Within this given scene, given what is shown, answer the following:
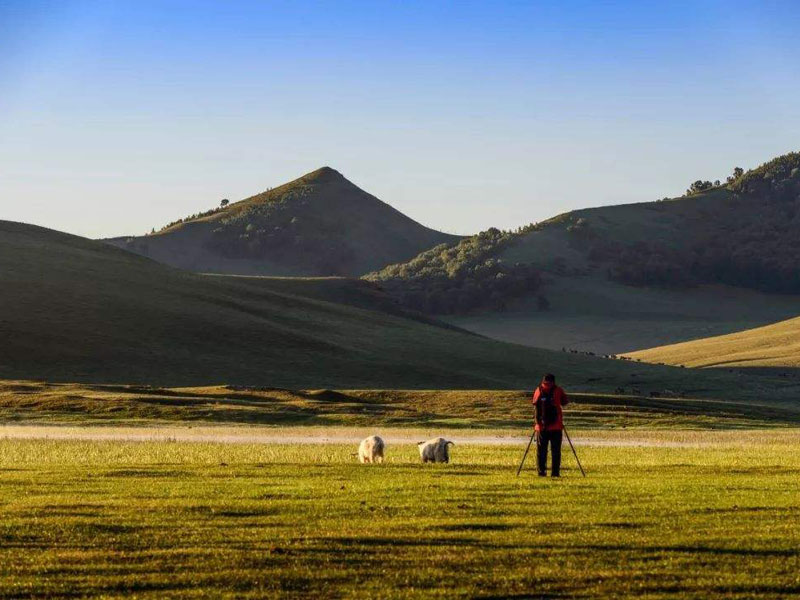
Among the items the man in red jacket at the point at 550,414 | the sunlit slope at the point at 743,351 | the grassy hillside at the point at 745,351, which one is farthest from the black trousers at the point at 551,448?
the sunlit slope at the point at 743,351

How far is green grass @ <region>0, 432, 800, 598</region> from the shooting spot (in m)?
14.5

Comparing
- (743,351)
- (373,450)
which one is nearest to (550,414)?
(373,450)

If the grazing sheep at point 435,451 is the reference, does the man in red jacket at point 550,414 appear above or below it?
above

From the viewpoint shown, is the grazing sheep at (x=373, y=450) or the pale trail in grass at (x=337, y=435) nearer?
the grazing sheep at (x=373, y=450)

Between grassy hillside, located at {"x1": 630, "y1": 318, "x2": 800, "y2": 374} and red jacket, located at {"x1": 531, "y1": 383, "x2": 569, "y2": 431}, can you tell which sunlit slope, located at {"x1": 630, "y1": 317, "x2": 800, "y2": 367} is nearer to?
grassy hillside, located at {"x1": 630, "y1": 318, "x2": 800, "y2": 374}

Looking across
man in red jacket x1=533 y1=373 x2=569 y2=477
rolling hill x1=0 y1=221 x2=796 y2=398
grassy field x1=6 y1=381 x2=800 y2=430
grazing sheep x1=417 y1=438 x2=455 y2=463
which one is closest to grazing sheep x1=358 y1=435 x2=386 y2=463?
grazing sheep x1=417 y1=438 x2=455 y2=463

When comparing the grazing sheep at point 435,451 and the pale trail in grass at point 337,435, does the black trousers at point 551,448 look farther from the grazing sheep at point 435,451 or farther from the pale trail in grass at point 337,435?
the pale trail in grass at point 337,435

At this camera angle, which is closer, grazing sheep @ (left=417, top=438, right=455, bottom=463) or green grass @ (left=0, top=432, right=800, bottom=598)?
green grass @ (left=0, top=432, right=800, bottom=598)

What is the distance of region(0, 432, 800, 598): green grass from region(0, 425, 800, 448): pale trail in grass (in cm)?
1536

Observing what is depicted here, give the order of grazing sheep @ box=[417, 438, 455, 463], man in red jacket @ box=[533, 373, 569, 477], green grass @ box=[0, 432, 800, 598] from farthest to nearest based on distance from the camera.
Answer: grazing sheep @ box=[417, 438, 455, 463]
man in red jacket @ box=[533, 373, 569, 477]
green grass @ box=[0, 432, 800, 598]

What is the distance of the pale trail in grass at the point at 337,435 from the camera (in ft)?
144

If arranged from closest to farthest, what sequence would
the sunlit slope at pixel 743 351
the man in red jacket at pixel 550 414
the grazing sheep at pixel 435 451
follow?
the man in red jacket at pixel 550 414, the grazing sheep at pixel 435 451, the sunlit slope at pixel 743 351

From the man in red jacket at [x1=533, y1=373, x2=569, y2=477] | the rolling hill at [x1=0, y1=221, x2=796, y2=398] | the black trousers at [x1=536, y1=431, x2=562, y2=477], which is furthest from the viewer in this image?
the rolling hill at [x1=0, y1=221, x2=796, y2=398]

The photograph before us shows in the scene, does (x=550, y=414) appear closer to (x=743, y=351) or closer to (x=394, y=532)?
(x=394, y=532)
